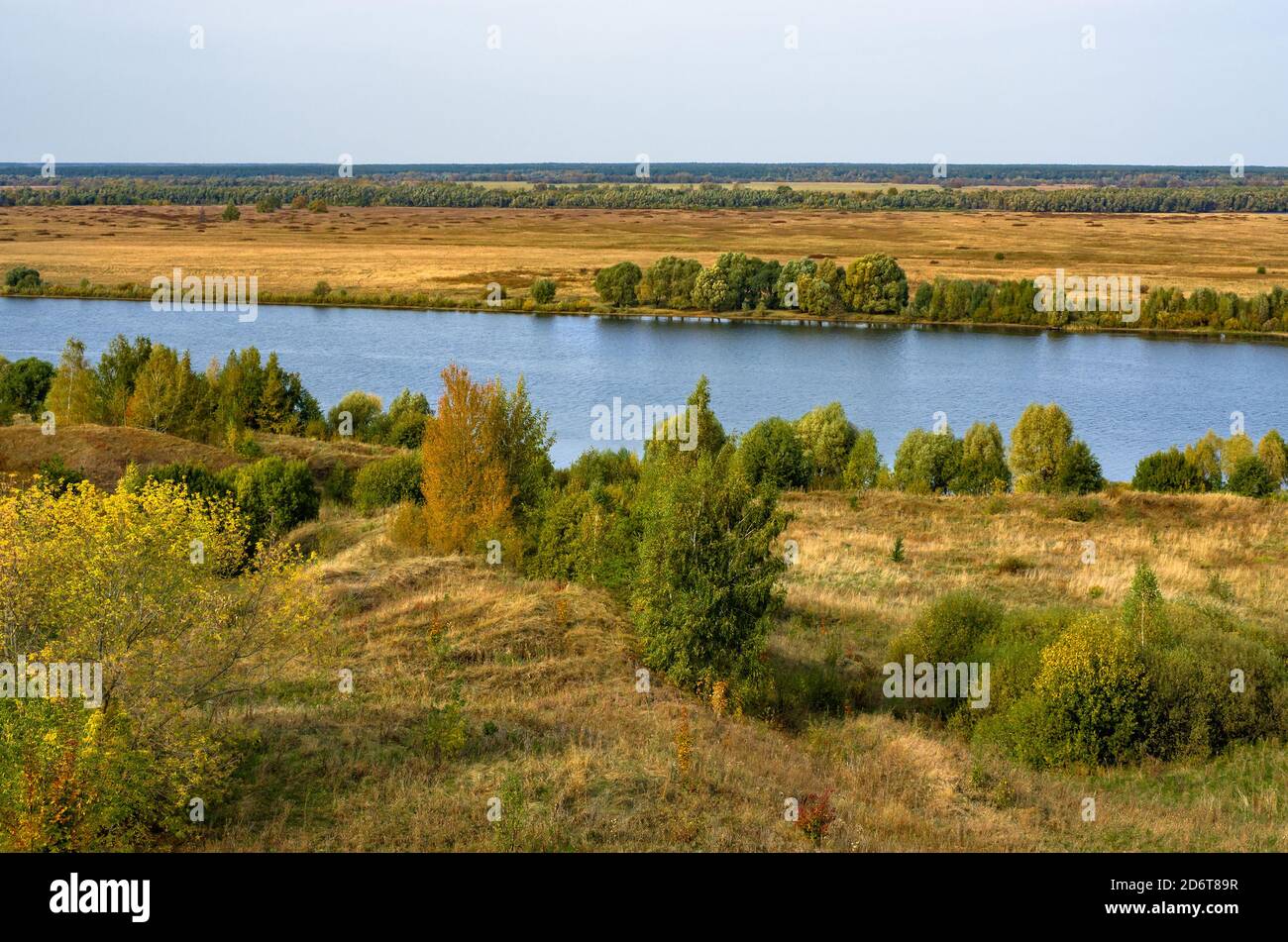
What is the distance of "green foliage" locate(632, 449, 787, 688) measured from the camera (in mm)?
17125

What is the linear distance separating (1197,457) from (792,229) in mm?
101320

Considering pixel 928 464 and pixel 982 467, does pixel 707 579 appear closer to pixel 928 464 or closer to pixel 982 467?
pixel 928 464

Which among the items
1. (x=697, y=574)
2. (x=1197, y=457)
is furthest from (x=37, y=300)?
(x=697, y=574)

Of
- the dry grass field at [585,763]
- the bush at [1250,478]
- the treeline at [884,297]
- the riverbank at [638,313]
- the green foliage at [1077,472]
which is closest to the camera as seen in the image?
the dry grass field at [585,763]

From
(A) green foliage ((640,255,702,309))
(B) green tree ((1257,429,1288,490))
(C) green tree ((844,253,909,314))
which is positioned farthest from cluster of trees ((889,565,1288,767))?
(A) green foliage ((640,255,702,309))

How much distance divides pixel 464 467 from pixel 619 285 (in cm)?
6942

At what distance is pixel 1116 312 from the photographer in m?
86.1

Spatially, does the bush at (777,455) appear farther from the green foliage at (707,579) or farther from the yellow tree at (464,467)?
the green foliage at (707,579)

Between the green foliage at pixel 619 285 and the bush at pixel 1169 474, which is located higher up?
the green foliage at pixel 619 285

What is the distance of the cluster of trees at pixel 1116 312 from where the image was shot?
3292 inches

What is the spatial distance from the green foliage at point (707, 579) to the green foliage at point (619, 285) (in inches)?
2945

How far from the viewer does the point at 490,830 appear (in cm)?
1095

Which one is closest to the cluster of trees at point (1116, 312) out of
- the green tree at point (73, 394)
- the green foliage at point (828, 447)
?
the green foliage at point (828, 447)
